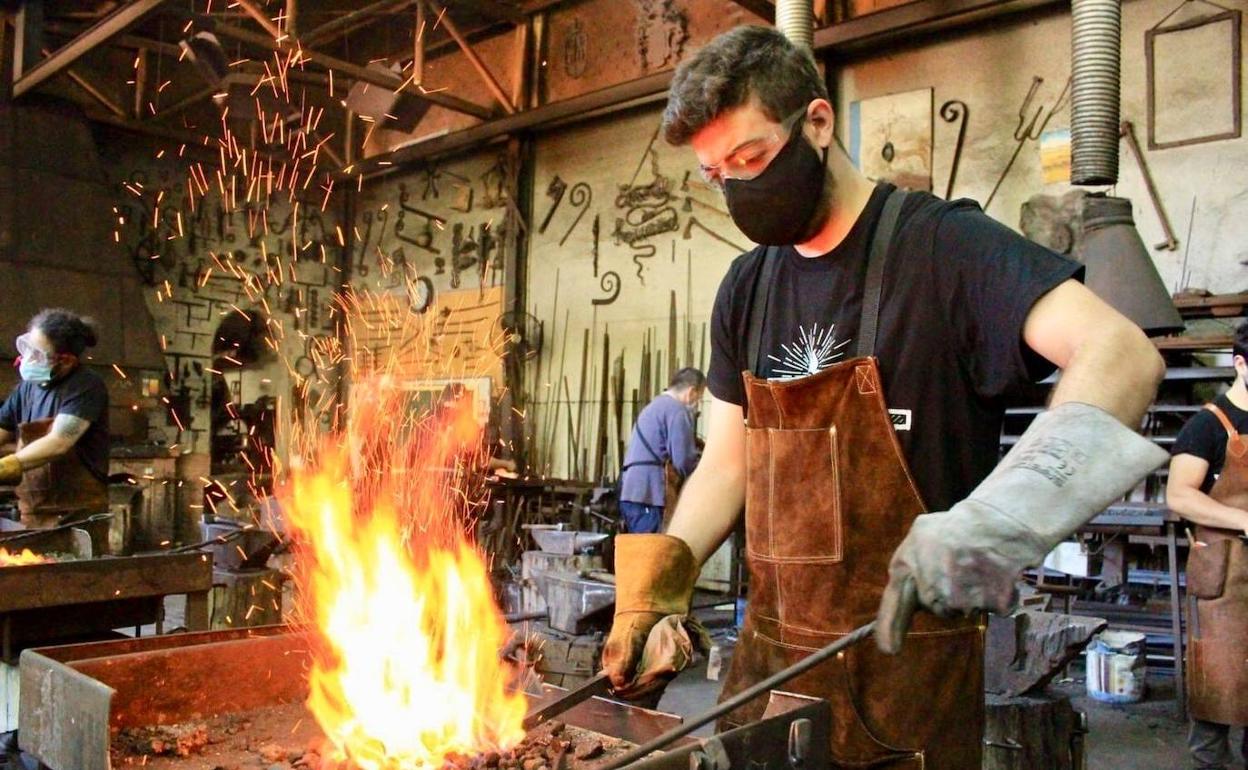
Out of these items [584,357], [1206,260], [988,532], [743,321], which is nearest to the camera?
[988,532]

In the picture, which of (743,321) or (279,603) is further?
(279,603)

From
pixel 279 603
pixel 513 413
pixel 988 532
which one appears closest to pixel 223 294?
pixel 513 413

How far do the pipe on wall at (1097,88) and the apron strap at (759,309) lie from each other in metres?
4.24

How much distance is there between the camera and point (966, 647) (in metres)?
1.71

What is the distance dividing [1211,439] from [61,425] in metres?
4.98

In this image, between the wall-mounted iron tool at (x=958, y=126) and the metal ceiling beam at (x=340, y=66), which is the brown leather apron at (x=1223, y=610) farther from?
the metal ceiling beam at (x=340, y=66)

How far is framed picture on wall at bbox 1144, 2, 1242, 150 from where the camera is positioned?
20.7 ft

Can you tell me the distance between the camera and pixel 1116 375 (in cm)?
137

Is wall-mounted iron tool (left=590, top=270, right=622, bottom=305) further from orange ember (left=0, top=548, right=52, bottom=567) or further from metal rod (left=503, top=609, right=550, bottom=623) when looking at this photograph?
orange ember (left=0, top=548, right=52, bottom=567)

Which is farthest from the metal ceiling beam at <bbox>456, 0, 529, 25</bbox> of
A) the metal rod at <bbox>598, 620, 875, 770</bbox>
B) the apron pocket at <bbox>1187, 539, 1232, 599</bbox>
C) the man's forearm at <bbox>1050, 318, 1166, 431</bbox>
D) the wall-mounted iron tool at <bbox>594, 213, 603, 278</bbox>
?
the metal rod at <bbox>598, 620, 875, 770</bbox>

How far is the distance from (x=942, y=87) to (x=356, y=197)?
815 cm

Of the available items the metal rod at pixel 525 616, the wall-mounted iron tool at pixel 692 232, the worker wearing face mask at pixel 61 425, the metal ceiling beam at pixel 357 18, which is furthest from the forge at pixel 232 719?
the metal ceiling beam at pixel 357 18

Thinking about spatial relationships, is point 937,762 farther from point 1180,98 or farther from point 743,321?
point 1180,98

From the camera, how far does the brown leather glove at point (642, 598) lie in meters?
1.80
